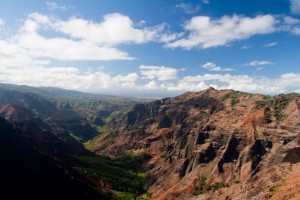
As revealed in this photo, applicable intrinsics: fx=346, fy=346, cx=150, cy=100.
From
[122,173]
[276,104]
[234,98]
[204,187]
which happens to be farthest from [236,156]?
[234,98]

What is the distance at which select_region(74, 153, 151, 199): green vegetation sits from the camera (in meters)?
121

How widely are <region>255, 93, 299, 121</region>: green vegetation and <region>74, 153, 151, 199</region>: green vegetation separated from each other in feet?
181

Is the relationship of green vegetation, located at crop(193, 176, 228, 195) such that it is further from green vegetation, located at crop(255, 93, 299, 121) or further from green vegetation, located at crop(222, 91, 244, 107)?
green vegetation, located at crop(222, 91, 244, 107)

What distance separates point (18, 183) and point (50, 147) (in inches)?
3054

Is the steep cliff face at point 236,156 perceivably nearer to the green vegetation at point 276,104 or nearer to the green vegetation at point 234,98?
the green vegetation at point 276,104

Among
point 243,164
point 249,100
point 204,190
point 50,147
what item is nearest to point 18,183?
point 204,190

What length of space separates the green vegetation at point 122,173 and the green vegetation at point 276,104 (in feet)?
181

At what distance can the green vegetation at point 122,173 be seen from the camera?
398ft

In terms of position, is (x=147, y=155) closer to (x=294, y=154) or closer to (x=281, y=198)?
(x=294, y=154)

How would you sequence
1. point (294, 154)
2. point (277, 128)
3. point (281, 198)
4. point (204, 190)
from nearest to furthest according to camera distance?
point (281, 198), point (294, 154), point (204, 190), point (277, 128)

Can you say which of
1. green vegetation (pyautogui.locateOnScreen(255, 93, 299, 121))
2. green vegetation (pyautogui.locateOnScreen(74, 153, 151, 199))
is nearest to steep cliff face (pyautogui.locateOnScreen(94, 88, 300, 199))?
green vegetation (pyautogui.locateOnScreen(255, 93, 299, 121))

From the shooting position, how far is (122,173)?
145375 mm

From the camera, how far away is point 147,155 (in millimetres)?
177000

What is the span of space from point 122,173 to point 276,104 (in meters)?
69.4
